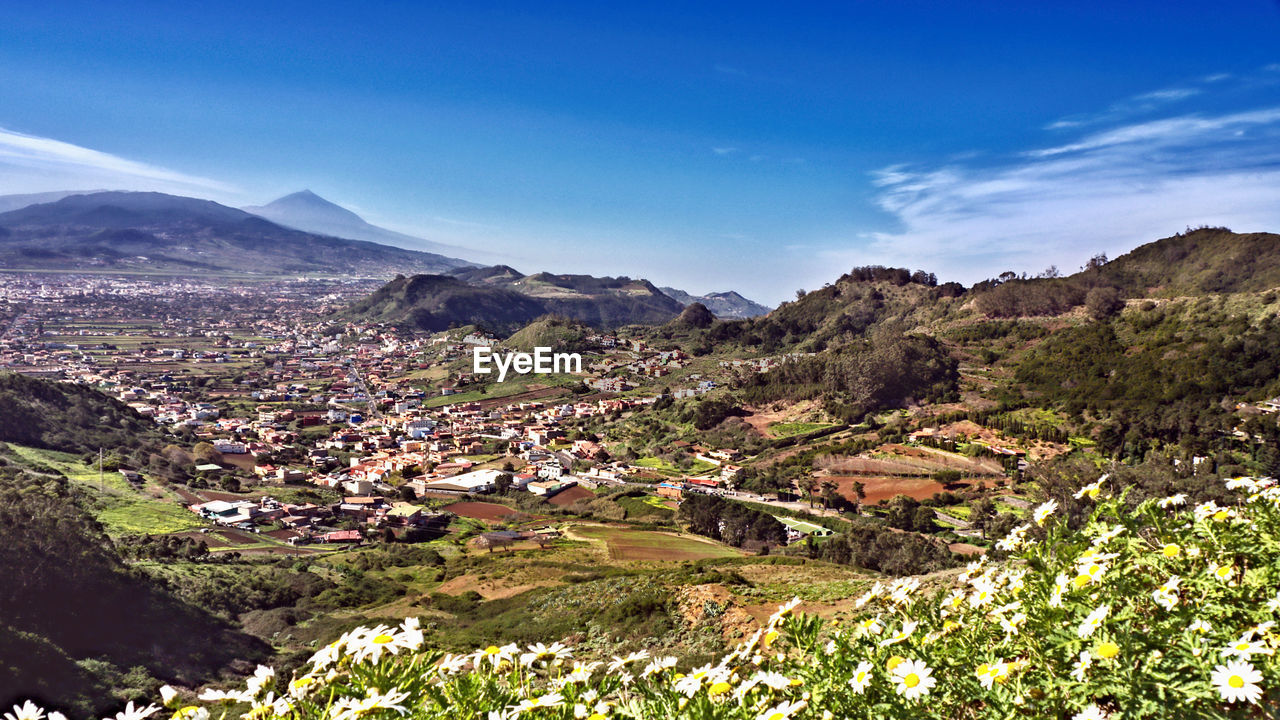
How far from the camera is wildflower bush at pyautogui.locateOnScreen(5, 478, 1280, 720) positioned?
5.55ft

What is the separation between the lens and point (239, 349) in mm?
98812

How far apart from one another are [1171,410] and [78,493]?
186 feet

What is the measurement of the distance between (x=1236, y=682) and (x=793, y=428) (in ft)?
173

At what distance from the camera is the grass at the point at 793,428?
51375mm

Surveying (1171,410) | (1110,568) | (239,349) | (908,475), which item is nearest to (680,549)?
(908,475)

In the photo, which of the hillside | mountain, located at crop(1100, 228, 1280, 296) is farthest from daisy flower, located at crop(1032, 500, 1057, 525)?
the hillside

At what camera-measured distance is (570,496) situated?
3966cm

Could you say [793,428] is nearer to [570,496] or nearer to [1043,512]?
[570,496]

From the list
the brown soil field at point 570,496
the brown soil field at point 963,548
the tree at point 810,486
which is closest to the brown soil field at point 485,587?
the brown soil field at point 570,496

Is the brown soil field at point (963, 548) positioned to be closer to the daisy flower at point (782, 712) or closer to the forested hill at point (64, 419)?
the daisy flower at point (782, 712)

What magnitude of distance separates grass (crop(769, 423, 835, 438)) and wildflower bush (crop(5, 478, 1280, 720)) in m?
49.5

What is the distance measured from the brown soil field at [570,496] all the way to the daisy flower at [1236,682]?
37.3m

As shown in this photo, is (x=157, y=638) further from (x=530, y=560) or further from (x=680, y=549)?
(x=680, y=549)

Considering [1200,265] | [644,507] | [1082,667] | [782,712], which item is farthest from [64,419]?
[1200,265]
